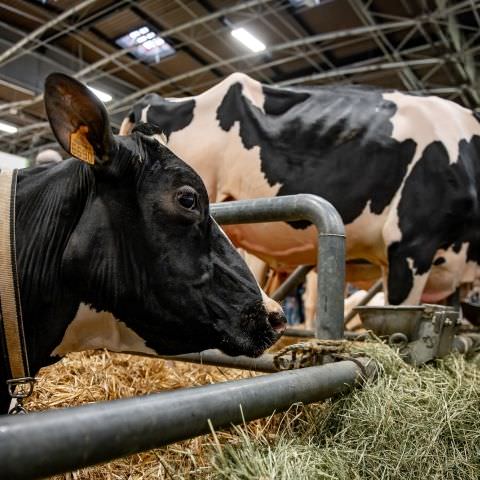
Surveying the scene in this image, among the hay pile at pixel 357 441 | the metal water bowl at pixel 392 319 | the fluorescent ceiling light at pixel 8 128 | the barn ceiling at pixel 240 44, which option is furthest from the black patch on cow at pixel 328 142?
the fluorescent ceiling light at pixel 8 128

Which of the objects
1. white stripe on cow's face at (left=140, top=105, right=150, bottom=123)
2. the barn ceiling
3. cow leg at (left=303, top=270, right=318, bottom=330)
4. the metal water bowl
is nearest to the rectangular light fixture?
the barn ceiling

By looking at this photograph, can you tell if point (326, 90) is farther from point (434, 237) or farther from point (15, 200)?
point (15, 200)

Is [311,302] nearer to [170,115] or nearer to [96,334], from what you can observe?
[170,115]

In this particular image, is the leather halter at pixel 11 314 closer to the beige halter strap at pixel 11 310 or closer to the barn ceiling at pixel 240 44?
the beige halter strap at pixel 11 310

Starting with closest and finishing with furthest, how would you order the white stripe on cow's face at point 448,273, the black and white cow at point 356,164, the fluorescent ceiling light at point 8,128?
the black and white cow at point 356,164 < the white stripe on cow's face at point 448,273 < the fluorescent ceiling light at point 8,128

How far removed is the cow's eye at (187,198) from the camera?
1302 mm

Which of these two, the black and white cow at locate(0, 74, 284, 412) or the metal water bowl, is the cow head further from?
the metal water bowl

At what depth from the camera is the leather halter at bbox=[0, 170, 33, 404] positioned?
1097mm

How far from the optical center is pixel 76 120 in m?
1.21

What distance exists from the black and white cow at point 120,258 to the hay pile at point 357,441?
22 centimetres

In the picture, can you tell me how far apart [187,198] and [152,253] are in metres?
0.15

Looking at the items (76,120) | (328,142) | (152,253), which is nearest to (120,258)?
(152,253)

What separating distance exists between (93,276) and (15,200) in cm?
25

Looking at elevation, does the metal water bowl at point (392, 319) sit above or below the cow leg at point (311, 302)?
above
